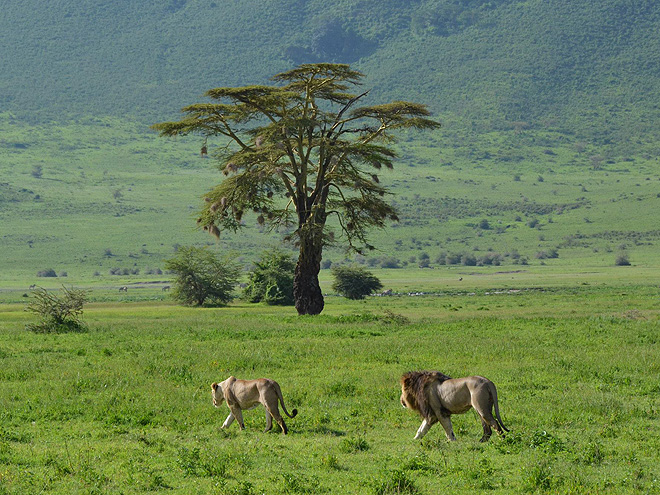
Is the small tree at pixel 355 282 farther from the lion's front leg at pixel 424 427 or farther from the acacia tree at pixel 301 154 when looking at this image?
the lion's front leg at pixel 424 427

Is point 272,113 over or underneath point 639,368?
over

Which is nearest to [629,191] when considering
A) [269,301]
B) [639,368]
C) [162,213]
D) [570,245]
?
[570,245]

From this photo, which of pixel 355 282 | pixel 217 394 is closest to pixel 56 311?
pixel 217 394

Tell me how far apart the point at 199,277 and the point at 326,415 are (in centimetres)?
4339

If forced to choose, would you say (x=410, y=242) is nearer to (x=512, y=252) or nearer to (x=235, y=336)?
(x=512, y=252)

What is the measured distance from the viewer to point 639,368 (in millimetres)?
20469

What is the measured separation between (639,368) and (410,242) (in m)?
145

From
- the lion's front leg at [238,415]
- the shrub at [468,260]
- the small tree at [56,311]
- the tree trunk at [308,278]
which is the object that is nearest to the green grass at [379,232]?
the shrub at [468,260]

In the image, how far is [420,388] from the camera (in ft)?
43.5

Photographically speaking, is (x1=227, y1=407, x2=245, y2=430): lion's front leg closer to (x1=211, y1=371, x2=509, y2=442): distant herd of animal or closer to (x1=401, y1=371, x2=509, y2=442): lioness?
(x1=211, y1=371, x2=509, y2=442): distant herd of animal

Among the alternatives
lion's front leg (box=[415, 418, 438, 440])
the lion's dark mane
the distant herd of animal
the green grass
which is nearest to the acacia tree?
the distant herd of animal

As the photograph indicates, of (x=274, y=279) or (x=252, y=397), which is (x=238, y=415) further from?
(x=274, y=279)

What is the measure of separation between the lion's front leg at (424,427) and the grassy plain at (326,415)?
0.17 meters

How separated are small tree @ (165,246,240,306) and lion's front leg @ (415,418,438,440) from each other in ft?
149
